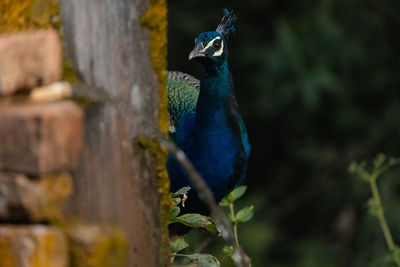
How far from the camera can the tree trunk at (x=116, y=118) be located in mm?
1207

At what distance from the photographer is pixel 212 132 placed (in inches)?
108

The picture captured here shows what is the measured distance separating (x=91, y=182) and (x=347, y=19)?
422 cm

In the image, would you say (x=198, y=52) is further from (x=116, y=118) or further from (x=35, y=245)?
(x=35, y=245)

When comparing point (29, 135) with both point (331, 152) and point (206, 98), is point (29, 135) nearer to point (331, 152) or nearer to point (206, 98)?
point (206, 98)

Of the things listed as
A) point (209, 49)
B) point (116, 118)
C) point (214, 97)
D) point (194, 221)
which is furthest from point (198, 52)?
point (116, 118)

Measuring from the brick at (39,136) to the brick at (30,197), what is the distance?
0.05 feet

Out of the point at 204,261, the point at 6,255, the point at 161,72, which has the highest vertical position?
the point at 161,72

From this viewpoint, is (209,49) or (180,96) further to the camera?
(180,96)

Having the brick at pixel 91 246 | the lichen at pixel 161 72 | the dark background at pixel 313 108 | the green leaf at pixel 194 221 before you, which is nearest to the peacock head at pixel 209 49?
the green leaf at pixel 194 221

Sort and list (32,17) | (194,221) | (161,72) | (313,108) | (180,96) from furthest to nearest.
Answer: (313,108), (180,96), (194,221), (161,72), (32,17)

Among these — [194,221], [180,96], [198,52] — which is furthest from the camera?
[180,96]

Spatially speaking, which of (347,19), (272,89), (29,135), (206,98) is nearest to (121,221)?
(29,135)

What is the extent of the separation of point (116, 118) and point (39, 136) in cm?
21

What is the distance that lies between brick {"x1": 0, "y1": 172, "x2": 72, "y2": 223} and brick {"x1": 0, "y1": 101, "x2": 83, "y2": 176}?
0.02 meters
